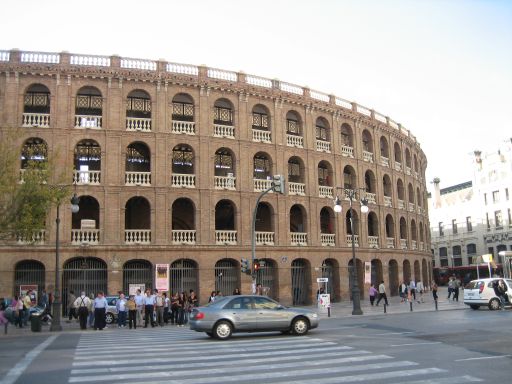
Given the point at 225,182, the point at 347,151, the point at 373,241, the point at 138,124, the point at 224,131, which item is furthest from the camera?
the point at 373,241

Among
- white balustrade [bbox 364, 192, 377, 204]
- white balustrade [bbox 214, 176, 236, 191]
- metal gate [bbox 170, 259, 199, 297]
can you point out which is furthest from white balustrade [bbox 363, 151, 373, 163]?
metal gate [bbox 170, 259, 199, 297]

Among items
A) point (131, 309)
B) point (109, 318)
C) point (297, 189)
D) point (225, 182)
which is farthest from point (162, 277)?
point (297, 189)

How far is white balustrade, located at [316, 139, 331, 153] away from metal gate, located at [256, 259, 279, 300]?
30.7ft

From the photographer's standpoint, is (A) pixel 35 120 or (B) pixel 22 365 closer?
(B) pixel 22 365

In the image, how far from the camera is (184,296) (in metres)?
27.0

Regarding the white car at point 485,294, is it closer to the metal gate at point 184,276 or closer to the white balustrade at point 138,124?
the metal gate at point 184,276

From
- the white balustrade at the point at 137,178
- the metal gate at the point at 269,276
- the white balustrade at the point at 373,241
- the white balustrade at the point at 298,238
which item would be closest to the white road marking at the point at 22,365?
the white balustrade at the point at 137,178

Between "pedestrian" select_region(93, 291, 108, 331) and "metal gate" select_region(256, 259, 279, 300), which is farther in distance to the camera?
"metal gate" select_region(256, 259, 279, 300)

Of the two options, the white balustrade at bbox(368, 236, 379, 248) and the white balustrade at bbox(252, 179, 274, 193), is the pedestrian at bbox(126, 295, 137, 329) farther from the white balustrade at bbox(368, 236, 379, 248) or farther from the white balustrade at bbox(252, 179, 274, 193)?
the white balustrade at bbox(368, 236, 379, 248)

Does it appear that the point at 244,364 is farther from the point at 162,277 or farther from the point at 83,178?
the point at 83,178

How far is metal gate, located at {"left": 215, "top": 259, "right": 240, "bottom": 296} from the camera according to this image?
117 ft

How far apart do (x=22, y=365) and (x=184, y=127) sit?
2445 cm

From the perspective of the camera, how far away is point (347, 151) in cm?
4294

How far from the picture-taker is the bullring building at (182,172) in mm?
32656
